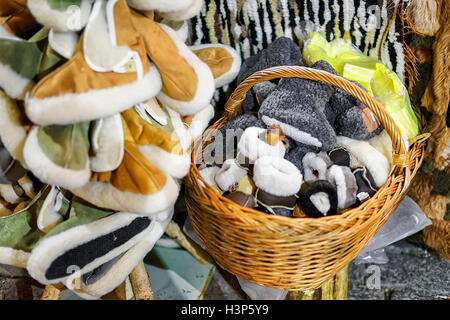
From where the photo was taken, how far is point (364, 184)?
86 cm

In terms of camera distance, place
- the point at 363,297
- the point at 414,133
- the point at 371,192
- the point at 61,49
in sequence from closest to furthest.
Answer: the point at 61,49, the point at 371,192, the point at 414,133, the point at 363,297

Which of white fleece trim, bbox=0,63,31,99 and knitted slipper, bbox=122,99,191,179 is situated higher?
white fleece trim, bbox=0,63,31,99

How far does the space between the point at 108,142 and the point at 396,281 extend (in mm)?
1054

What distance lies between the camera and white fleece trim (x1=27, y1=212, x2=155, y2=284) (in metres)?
0.70

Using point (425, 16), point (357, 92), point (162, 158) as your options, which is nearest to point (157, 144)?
point (162, 158)

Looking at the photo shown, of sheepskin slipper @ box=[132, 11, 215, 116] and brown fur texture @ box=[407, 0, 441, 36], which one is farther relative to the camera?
brown fur texture @ box=[407, 0, 441, 36]

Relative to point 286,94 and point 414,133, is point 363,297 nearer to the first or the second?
point 414,133

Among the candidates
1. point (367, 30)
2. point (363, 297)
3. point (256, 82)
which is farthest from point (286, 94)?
point (363, 297)

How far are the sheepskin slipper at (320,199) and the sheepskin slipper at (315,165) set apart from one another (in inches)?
1.8

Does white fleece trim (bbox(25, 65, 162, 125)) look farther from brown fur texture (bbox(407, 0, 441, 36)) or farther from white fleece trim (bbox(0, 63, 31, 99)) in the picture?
brown fur texture (bbox(407, 0, 441, 36))

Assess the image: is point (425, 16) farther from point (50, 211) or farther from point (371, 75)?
point (50, 211)

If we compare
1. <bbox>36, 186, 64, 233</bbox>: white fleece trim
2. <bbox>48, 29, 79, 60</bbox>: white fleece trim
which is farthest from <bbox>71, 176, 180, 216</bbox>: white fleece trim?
<bbox>48, 29, 79, 60</bbox>: white fleece trim

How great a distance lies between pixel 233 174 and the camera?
0.87 m

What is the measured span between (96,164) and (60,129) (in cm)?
9
